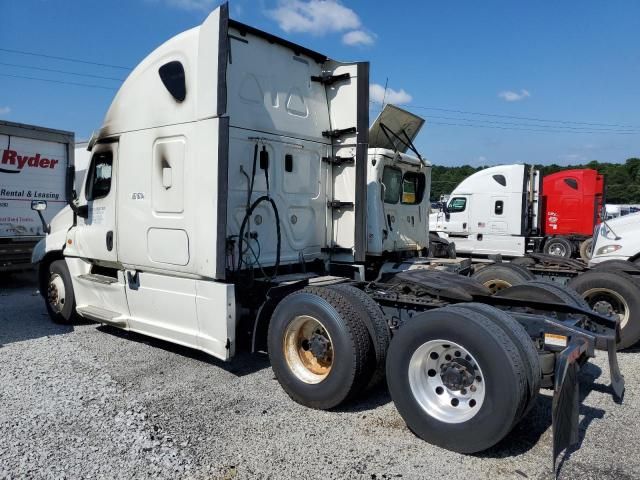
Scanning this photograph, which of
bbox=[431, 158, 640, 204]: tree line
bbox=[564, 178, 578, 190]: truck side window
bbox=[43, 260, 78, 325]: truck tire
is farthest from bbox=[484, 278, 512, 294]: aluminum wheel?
bbox=[431, 158, 640, 204]: tree line

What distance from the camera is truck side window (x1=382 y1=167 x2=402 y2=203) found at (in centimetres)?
755

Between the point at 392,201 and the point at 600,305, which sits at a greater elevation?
the point at 392,201

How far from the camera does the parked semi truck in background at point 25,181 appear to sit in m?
11.0

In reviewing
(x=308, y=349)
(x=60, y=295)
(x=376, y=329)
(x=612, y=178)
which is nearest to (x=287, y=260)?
(x=308, y=349)

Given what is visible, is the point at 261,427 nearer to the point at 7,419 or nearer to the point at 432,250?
the point at 7,419

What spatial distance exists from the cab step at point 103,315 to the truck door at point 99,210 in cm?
63

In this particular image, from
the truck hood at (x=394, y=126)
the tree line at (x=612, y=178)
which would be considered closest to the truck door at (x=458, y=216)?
the truck hood at (x=394, y=126)

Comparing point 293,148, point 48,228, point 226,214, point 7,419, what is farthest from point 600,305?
point 48,228

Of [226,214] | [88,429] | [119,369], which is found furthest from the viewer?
[119,369]

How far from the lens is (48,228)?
7875 mm

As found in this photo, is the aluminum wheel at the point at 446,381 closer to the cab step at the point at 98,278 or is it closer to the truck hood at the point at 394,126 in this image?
the cab step at the point at 98,278

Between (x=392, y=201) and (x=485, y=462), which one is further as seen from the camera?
(x=392, y=201)

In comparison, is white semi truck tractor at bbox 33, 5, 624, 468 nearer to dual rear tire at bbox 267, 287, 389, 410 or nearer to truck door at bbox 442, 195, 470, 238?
dual rear tire at bbox 267, 287, 389, 410

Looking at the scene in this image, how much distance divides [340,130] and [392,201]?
187 centimetres
